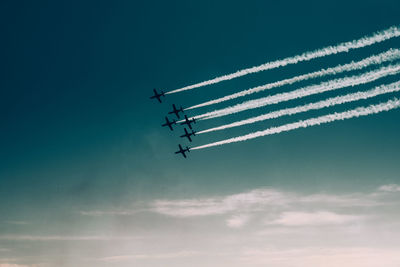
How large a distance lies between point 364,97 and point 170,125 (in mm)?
43358

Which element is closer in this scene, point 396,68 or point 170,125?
point 396,68

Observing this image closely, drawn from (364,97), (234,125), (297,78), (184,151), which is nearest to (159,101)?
(184,151)

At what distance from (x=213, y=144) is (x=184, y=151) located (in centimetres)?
2000

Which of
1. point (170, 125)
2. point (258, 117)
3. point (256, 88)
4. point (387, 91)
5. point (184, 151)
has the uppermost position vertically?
point (170, 125)

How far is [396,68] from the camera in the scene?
35.2 m

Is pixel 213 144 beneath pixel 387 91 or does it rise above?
above

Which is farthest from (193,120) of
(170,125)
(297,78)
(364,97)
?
(364,97)

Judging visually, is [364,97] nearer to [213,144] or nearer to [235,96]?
[235,96]

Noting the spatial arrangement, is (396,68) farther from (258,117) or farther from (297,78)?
(258,117)

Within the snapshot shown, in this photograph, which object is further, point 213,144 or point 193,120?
point 193,120

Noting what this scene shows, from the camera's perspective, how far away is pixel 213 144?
56.3m

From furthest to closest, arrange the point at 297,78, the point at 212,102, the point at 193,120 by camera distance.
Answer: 1. the point at 193,120
2. the point at 212,102
3. the point at 297,78

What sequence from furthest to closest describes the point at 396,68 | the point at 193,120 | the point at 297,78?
the point at 193,120 → the point at 297,78 → the point at 396,68

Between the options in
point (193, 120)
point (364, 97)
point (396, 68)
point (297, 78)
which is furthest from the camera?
point (193, 120)
